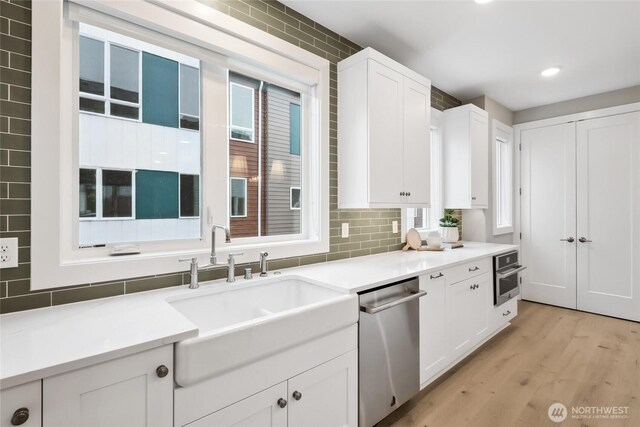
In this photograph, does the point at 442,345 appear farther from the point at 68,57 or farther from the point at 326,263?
the point at 68,57

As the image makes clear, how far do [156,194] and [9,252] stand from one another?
64 centimetres

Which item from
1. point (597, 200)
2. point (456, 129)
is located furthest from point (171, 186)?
point (597, 200)

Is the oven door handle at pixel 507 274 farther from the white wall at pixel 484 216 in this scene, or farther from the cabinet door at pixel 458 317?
the white wall at pixel 484 216

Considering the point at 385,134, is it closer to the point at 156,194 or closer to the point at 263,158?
the point at 263,158

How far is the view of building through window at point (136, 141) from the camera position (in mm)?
1530

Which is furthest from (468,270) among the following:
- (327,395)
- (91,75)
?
(91,75)

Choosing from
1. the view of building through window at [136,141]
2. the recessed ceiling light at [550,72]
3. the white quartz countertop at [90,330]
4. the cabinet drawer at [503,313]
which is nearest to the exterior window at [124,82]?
the view of building through window at [136,141]

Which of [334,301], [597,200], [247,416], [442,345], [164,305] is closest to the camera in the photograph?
[247,416]

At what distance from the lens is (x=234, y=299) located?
68.3 inches

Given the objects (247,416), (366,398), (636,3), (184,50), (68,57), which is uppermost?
(636,3)

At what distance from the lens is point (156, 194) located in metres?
1.74

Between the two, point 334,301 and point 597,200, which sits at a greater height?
point 597,200

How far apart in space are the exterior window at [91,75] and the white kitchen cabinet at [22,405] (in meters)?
1.23

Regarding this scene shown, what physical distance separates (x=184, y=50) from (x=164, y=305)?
137 centimetres
